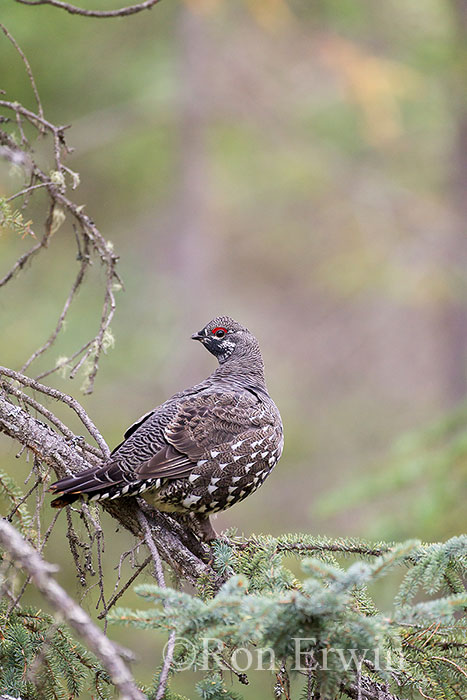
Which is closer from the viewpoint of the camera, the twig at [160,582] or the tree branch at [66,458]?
the twig at [160,582]

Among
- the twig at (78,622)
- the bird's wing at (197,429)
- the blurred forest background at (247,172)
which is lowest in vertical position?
the twig at (78,622)

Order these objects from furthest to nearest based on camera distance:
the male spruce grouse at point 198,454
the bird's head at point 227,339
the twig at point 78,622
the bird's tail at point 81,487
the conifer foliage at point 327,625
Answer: the bird's head at point 227,339, the male spruce grouse at point 198,454, the bird's tail at point 81,487, the conifer foliage at point 327,625, the twig at point 78,622

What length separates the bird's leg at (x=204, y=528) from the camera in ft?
12.1

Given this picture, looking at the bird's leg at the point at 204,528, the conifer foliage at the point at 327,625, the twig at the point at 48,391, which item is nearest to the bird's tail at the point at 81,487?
the twig at the point at 48,391

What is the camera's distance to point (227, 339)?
4.92m

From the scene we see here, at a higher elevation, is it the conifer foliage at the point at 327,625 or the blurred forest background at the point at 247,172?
the blurred forest background at the point at 247,172

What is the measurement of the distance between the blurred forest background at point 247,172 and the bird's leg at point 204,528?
596 centimetres

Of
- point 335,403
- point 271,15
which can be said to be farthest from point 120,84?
point 335,403

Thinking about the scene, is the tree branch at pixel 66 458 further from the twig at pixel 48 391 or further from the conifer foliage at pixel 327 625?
the conifer foliage at pixel 327 625

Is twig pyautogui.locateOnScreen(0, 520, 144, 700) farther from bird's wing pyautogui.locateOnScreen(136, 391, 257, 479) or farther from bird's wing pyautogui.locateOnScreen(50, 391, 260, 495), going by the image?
bird's wing pyautogui.locateOnScreen(136, 391, 257, 479)

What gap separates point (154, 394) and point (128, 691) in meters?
12.7

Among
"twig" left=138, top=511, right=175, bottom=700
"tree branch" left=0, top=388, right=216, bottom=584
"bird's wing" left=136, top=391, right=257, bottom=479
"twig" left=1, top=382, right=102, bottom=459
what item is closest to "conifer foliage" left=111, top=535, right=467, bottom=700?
"twig" left=138, top=511, right=175, bottom=700

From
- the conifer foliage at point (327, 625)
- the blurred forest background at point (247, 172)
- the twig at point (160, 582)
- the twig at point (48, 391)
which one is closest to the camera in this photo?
the conifer foliage at point (327, 625)

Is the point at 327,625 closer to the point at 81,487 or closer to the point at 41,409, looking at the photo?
the point at 81,487
